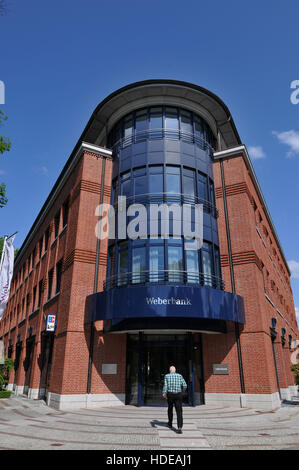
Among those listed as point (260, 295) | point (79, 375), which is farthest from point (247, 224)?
point (79, 375)

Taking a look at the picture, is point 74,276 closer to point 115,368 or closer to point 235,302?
point 115,368

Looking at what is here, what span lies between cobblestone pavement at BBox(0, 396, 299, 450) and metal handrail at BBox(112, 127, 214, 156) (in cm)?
1350

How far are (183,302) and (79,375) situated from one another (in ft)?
19.4

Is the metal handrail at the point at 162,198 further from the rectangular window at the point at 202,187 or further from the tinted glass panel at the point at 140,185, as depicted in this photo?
the rectangular window at the point at 202,187

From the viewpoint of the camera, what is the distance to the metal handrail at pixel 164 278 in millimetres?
14750

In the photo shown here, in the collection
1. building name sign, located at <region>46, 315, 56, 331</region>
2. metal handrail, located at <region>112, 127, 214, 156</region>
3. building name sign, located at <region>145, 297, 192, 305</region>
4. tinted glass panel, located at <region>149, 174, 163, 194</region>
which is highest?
metal handrail, located at <region>112, 127, 214, 156</region>

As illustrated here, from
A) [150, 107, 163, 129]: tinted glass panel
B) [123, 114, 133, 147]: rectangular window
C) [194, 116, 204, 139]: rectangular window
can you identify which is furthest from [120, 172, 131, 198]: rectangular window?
[194, 116, 204, 139]: rectangular window

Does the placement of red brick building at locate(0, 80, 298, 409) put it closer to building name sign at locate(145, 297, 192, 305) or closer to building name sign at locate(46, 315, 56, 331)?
building name sign at locate(145, 297, 192, 305)

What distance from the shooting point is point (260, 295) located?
16.3 meters

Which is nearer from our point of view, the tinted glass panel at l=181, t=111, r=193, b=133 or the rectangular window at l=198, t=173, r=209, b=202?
the rectangular window at l=198, t=173, r=209, b=202

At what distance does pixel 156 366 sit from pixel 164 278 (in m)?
3.95

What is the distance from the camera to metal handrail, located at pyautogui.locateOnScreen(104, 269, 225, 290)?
14.8m

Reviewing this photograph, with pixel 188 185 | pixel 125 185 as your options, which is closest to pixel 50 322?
pixel 125 185

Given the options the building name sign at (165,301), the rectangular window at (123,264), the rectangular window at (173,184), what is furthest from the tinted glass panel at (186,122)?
the building name sign at (165,301)
